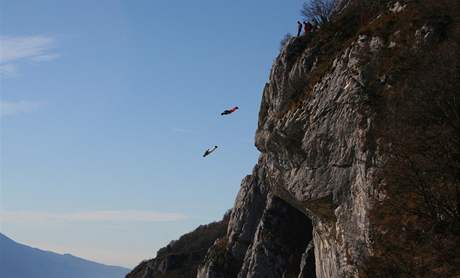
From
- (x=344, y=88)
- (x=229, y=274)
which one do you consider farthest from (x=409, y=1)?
(x=229, y=274)

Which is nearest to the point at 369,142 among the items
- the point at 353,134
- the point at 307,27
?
the point at 353,134

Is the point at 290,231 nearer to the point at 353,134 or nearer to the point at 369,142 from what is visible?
the point at 353,134

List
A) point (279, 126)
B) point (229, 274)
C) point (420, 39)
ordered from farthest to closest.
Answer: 1. point (229, 274)
2. point (279, 126)
3. point (420, 39)

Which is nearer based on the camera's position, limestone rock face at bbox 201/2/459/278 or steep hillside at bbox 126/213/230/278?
limestone rock face at bbox 201/2/459/278

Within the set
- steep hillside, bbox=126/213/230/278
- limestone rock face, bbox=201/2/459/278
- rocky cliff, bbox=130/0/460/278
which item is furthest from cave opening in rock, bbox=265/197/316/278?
steep hillside, bbox=126/213/230/278

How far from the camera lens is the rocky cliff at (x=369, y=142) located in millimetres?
21406

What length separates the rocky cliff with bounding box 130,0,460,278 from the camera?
2141 cm

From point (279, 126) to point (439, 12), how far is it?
13.3 metres

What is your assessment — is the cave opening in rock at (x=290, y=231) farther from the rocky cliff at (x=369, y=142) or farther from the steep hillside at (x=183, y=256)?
the steep hillside at (x=183, y=256)

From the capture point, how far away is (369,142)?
98.4 feet

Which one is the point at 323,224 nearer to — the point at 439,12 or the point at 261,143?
the point at 261,143

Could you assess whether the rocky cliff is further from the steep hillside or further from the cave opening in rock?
the steep hillside

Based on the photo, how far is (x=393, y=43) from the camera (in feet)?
105

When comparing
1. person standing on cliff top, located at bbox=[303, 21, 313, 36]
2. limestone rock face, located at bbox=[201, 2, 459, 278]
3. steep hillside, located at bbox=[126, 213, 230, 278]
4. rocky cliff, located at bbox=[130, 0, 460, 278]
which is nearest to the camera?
rocky cliff, located at bbox=[130, 0, 460, 278]
